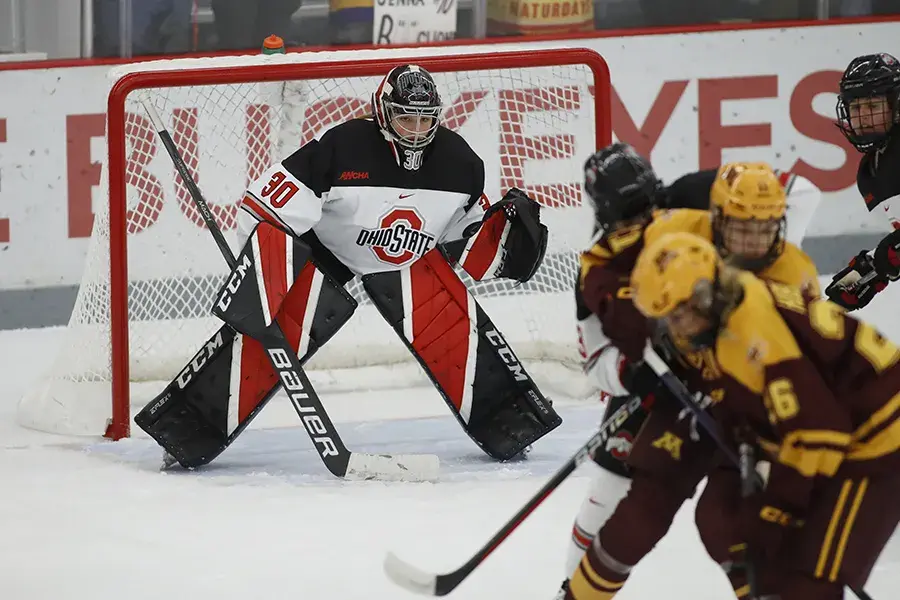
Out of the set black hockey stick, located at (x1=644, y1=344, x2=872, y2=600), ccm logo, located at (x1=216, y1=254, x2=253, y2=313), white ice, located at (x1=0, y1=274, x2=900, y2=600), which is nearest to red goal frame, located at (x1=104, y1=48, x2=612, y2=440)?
white ice, located at (x1=0, y1=274, x2=900, y2=600)

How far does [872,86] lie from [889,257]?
0.48m

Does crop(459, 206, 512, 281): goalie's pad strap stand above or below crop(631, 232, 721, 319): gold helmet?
below

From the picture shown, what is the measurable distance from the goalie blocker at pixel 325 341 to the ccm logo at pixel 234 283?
27mm

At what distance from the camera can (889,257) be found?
4215mm

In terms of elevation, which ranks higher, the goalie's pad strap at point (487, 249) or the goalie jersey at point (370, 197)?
the goalie jersey at point (370, 197)

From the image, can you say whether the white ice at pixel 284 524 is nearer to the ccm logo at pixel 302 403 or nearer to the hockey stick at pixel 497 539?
the ccm logo at pixel 302 403

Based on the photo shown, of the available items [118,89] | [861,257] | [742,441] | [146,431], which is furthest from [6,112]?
[742,441]

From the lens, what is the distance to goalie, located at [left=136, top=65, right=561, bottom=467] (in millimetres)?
4184

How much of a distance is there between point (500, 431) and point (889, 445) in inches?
74.6

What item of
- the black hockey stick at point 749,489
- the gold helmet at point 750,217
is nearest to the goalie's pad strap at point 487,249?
the gold helmet at point 750,217

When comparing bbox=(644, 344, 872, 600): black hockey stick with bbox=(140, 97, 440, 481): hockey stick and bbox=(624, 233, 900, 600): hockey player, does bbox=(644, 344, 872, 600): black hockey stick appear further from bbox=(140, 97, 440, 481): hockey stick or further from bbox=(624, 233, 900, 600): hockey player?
bbox=(140, 97, 440, 481): hockey stick

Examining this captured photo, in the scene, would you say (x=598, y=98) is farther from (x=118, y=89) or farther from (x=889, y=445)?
(x=889, y=445)

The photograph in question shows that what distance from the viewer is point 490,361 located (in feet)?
14.4

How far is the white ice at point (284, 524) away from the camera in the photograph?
3.40m
